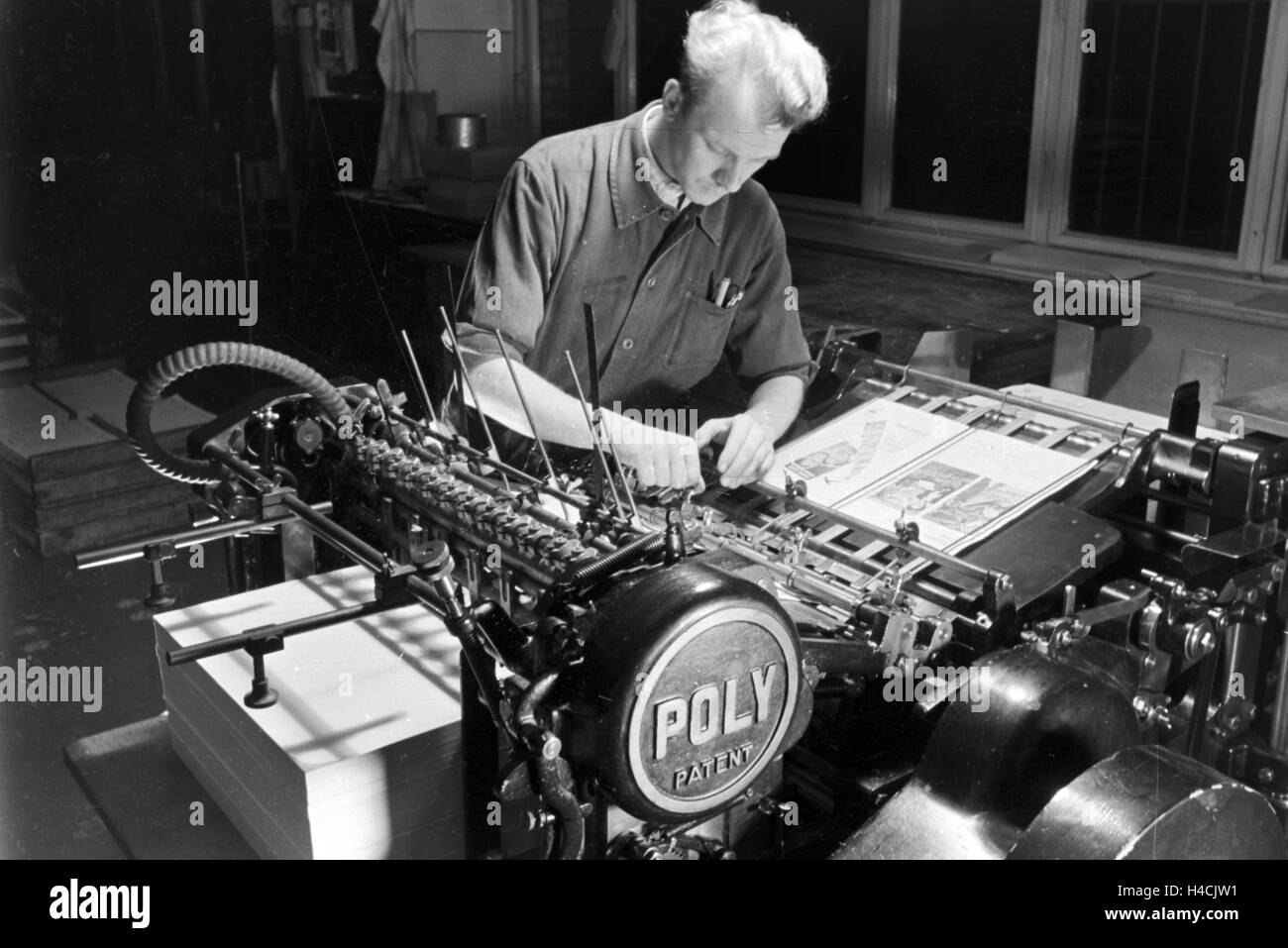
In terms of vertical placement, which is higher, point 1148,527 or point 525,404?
point 525,404

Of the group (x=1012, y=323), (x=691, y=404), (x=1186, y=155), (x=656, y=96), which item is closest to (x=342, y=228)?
(x=656, y=96)

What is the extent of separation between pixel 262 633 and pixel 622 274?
3.12 feet

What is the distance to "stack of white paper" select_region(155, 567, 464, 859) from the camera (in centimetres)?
117

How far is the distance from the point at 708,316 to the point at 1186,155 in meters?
1.09

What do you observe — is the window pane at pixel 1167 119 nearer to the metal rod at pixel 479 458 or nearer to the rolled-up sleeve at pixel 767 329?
the rolled-up sleeve at pixel 767 329

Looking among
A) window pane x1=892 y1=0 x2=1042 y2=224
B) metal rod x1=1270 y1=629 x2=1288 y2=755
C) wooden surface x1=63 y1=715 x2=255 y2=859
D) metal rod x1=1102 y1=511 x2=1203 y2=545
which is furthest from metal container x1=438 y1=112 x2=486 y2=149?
metal rod x1=1270 y1=629 x2=1288 y2=755

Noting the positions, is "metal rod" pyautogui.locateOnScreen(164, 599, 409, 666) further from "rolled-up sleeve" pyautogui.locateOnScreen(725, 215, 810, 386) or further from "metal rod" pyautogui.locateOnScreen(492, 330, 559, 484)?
"rolled-up sleeve" pyautogui.locateOnScreen(725, 215, 810, 386)

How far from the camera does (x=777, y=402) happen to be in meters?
2.09

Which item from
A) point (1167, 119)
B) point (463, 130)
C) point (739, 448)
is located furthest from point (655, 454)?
point (1167, 119)

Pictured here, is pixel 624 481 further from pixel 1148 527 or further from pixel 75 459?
pixel 75 459

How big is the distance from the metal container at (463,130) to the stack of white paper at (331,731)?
699mm

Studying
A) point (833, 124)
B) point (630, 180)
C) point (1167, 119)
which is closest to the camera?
point (630, 180)

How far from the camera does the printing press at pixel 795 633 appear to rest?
1.01 metres
